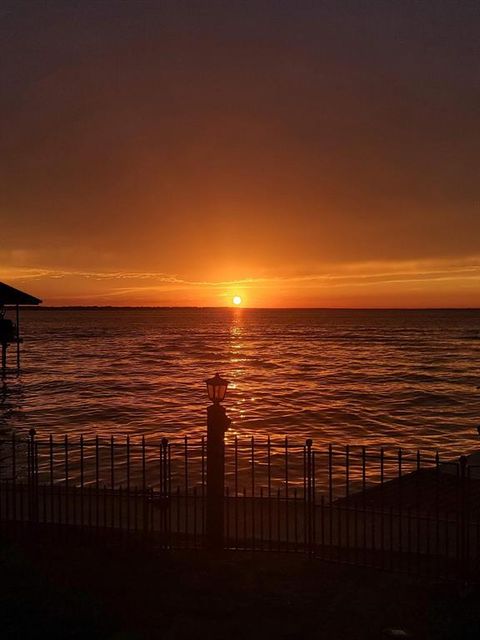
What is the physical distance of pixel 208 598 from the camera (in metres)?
7.80

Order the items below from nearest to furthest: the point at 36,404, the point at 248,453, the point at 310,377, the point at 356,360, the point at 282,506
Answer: the point at 282,506 → the point at 248,453 → the point at 36,404 → the point at 310,377 → the point at 356,360

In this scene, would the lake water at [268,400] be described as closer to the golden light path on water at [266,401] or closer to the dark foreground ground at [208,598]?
the golden light path on water at [266,401]

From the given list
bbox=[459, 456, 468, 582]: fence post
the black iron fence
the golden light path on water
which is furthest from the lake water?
bbox=[459, 456, 468, 582]: fence post

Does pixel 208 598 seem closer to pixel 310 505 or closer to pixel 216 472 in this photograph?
pixel 216 472

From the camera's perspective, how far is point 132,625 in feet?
23.3

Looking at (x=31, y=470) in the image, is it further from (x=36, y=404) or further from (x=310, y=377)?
(x=310, y=377)

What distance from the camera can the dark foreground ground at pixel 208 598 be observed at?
698cm

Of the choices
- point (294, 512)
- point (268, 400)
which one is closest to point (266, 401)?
point (268, 400)

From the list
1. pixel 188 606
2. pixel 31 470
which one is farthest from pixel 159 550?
pixel 31 470

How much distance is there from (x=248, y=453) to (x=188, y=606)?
479 inches

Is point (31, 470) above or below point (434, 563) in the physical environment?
above

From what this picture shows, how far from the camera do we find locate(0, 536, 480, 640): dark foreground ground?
6977 mm

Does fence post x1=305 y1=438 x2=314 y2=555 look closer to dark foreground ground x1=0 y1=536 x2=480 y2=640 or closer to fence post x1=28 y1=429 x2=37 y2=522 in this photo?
dark foreground ground x1=0 y1=536 x2=480 y2=640

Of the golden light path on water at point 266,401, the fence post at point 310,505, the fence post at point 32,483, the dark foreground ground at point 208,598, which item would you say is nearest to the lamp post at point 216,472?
the dark foreground ground at point 208,598
